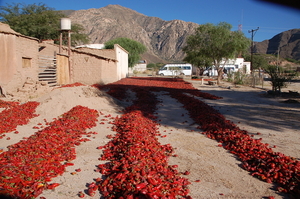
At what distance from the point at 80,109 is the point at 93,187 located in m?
5.55

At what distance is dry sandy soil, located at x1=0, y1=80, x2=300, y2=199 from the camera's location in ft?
11.8

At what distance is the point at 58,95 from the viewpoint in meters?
9.65

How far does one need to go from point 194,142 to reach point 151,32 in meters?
132

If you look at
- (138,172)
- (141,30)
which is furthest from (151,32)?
(138,172)

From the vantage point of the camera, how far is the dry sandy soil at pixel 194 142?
359 centimetres

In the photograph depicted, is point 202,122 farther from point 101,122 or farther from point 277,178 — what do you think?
point 277,178

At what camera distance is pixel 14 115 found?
787 cm

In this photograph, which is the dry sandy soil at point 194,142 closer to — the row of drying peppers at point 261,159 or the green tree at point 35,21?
the row of drying peppers at point 261,159

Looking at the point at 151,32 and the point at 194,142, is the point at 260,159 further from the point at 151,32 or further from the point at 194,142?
the point at 151,32

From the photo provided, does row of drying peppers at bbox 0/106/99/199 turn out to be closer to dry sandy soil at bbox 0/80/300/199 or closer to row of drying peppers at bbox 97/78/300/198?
dry sandy soil at bbox 0/80/300/199

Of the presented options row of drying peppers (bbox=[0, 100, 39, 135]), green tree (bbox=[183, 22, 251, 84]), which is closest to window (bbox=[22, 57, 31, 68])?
row of drying peppers (bbox=[0, 100, 39, 135])

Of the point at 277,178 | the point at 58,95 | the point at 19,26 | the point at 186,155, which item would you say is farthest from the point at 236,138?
the point at 19,26

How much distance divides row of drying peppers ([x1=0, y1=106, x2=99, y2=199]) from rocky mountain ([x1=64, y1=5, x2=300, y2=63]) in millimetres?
89926

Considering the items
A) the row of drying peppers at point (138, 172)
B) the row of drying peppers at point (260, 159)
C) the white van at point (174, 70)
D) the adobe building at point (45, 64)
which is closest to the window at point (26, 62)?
the adobe building at point (45, 64)
